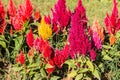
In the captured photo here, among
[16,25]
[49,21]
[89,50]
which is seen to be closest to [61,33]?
[49,21]

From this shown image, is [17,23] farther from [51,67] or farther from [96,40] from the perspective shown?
[96,40]

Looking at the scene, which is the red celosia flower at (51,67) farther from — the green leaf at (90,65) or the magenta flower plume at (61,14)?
the magenta flower plume at (61,14)

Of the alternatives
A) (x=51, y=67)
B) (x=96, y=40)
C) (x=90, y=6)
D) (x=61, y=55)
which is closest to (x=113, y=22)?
(x=96, y=40)

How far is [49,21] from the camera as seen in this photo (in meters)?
5.95

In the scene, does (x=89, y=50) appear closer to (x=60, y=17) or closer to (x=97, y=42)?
(x=97, y=42)

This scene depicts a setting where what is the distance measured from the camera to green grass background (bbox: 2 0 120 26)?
9.65 m

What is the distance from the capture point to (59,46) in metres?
6.01

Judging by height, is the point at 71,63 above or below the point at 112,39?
below

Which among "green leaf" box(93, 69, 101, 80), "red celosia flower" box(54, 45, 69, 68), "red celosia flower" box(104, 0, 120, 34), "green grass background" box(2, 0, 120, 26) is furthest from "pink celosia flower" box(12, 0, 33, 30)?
"green grass background" box(2, 0, 120, 26)

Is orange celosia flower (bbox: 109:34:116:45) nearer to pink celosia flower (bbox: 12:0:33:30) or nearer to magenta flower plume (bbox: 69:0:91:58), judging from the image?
magenta flower plume (bbox: 69:0:91:58)

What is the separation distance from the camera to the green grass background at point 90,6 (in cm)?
965

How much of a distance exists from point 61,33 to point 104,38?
2.32 ft

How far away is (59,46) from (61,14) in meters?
0.60

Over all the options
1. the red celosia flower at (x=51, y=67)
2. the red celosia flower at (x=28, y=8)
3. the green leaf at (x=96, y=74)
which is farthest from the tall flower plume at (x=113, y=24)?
the red celosia flower at (x=28, y=8)
